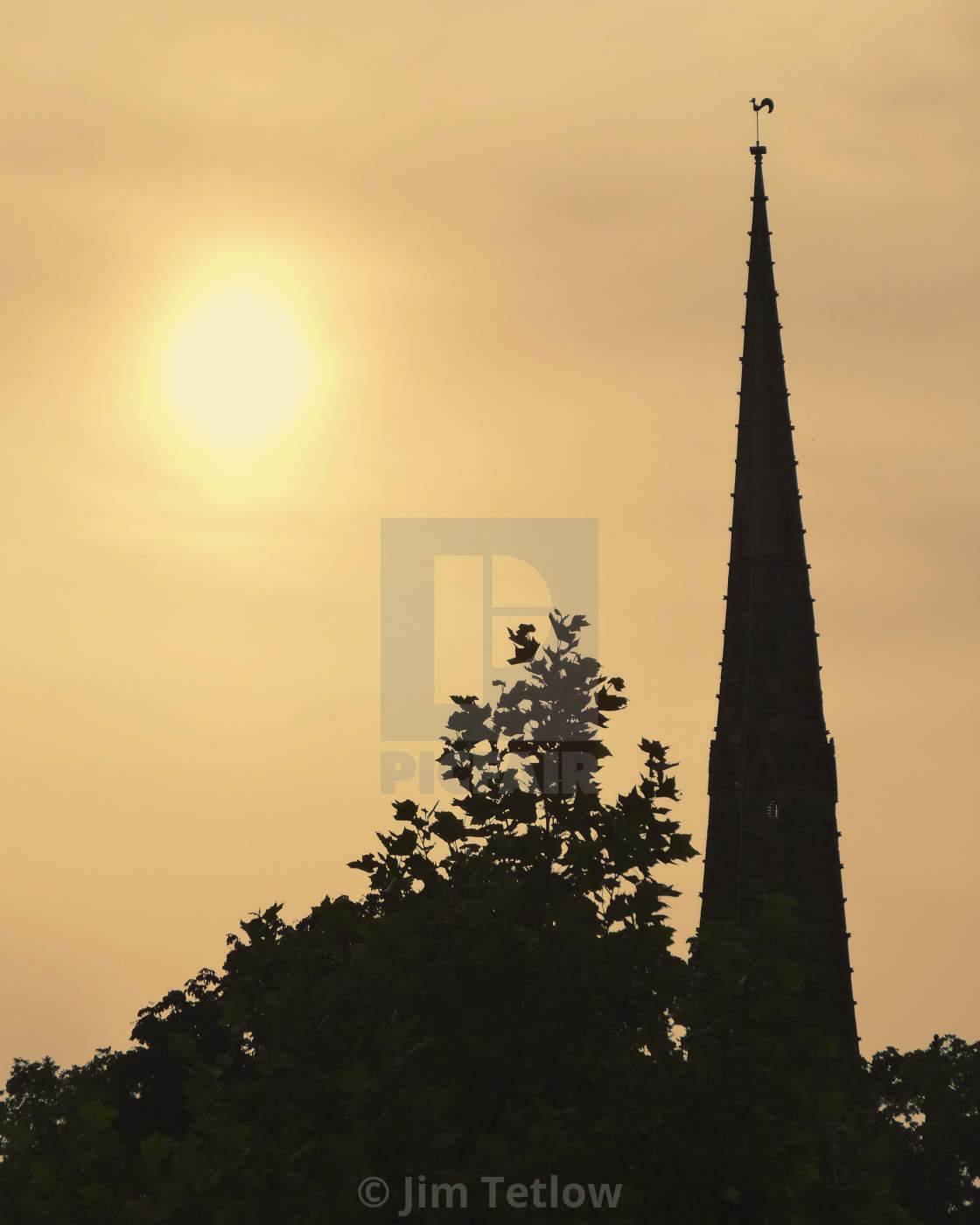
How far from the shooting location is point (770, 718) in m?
77.8

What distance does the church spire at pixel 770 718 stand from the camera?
75.5 m

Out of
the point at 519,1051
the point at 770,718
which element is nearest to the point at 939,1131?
the point at 770,718

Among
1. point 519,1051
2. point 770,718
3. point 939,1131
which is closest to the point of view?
point 519,1051

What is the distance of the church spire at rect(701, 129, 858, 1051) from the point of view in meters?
75.5

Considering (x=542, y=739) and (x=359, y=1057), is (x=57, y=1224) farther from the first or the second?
(x=542, y=739)

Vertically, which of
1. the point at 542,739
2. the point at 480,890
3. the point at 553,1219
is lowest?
the point at 553,1219

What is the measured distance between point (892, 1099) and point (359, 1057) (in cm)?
4621

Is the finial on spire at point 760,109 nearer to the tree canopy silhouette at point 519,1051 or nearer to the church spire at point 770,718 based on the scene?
the church spire at point 770,718

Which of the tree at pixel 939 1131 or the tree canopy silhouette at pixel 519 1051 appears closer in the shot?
the tree canopy silhouette at pixel 519 1051

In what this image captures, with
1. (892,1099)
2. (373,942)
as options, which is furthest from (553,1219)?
(892,1099)

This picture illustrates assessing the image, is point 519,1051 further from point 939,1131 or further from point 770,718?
point 770,718

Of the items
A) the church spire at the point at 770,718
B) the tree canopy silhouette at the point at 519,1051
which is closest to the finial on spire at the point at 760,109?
the church spire at the point at 770,718

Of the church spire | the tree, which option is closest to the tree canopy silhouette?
the tree

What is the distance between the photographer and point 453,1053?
25.4 m
